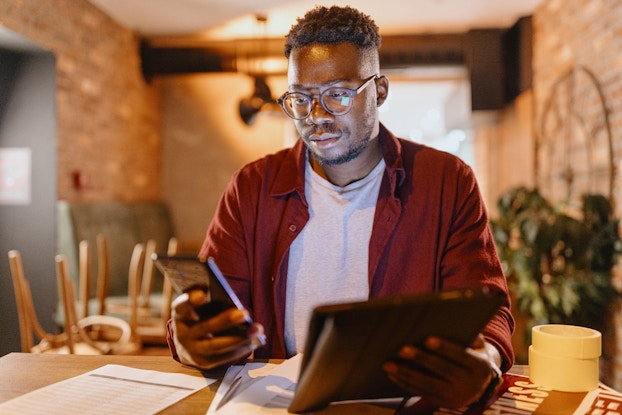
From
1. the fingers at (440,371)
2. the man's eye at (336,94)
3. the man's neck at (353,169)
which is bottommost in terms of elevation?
the fingers at (440,371)

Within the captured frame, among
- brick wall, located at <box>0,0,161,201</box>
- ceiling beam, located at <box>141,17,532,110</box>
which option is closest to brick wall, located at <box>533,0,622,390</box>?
ceiling beam, located at <box>141,17,532,110</box>

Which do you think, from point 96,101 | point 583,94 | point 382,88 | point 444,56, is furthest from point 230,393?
point 444,56

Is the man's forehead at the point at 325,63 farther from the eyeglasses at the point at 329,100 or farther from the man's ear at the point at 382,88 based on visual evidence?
the man's ear at the point at 382,88

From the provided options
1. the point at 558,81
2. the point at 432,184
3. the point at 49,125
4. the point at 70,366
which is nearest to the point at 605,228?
the point at 558,81

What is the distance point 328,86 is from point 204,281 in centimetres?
60

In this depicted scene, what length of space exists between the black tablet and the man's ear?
0.82m

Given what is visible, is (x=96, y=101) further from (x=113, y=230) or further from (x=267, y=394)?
(x=267, y=394)

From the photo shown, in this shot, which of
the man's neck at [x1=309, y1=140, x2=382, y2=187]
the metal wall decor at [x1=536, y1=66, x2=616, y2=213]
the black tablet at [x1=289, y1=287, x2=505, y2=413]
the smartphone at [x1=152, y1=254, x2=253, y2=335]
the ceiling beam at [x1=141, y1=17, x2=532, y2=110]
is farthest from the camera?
the ceiling beam at [x1=141, y1=17, x2=532, y2=110]

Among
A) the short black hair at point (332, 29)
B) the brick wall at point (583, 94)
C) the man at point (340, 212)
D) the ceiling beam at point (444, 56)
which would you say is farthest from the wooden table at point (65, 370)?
the ceiling beam at point (444, 56)

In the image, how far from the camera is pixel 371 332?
757 mm

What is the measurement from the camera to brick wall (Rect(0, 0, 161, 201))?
3.87m

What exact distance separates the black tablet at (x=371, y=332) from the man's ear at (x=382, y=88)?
822 millimetres

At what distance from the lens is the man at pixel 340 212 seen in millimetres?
1296

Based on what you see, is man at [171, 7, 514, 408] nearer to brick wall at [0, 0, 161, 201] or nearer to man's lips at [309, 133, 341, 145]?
man's lips at [309, 133, 341, 145]
